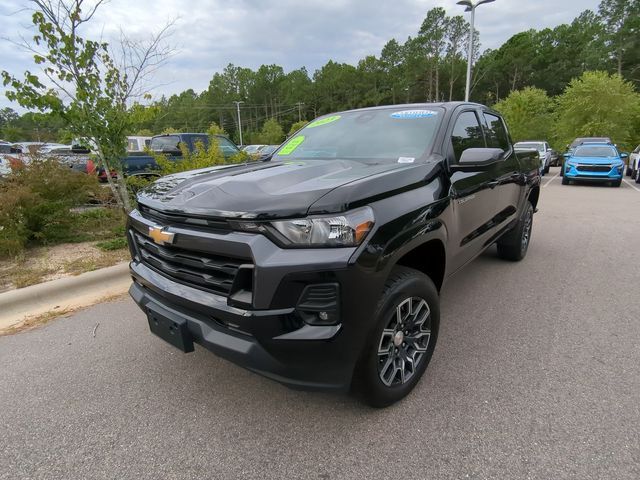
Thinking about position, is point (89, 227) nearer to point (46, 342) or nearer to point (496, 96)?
→ point (46, 342)

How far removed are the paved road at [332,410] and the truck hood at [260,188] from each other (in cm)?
122

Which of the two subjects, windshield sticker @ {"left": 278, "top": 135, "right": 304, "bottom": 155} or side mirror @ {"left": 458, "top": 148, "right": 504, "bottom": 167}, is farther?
windshield sticker @ {"left": 278, "top": 135, "right": 304, "bottom": 155}

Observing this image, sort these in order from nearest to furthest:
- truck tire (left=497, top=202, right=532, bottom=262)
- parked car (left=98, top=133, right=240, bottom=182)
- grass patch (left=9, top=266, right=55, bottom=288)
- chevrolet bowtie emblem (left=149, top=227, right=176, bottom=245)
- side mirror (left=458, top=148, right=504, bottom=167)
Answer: chevrolet bowtie emblem (left=149, top=227, right=176, bottom=245), side mirror (left=458, top=148, right=504, bottom=167), grass patch (left=9, top=266, right=55, bottom=288), truck tire (left=497, top=202, right=532, bottom=262), parked car (left=98, top=133, right=240, bottom=182)

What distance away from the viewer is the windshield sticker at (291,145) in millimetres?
3662

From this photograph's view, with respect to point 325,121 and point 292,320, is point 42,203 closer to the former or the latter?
point 325,121

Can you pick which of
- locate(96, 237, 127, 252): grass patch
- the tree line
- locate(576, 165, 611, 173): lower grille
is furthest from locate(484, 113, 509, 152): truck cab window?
the tree line

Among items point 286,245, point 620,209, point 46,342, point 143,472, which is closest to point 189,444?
point 143,472

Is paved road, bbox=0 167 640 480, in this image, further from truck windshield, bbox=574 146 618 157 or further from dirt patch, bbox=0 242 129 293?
truck windshield, bbox=574 146 618 157

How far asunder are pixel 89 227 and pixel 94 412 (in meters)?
4.43

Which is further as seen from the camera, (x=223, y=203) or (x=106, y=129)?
(x=106, y=129)

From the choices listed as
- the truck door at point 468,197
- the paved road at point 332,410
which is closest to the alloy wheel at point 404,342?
the paved road at point 332,410

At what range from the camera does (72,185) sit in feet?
18.3

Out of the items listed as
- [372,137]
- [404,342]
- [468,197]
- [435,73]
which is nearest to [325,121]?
[372,137]

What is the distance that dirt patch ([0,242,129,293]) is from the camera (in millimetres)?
4195
